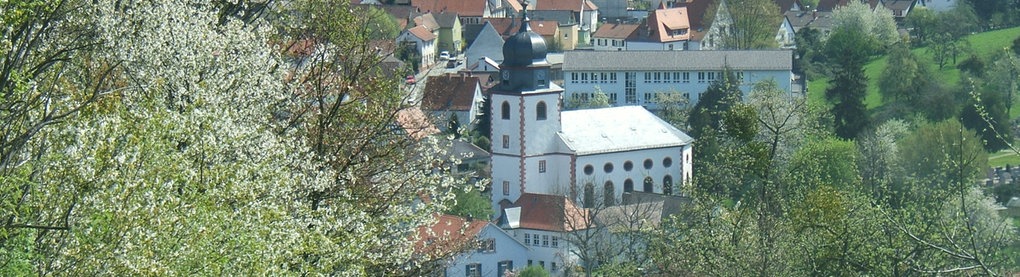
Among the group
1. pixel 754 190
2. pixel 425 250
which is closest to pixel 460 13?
pixel 754 190

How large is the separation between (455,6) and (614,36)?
10.5m

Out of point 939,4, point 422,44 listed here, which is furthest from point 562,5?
point 939,4

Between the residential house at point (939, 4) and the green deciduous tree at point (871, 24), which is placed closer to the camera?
the green deciduous tree at point (871, 24)

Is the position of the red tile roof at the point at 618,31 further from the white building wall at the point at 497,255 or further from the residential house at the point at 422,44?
the white building wall at the point at 497,255

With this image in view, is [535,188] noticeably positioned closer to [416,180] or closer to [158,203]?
[416,180]

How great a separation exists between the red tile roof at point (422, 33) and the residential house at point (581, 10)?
936 cm

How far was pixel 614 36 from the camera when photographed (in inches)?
3290

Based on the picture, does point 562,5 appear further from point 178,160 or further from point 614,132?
point 178,160

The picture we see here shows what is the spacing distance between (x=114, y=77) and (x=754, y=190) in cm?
1200

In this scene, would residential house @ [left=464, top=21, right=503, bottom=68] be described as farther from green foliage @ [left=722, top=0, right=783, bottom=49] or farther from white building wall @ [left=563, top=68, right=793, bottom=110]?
white building wall @ [left=563, top=68, right=793, bottom=110]

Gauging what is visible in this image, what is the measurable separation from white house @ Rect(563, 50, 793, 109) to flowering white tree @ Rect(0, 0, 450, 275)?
50.4 m

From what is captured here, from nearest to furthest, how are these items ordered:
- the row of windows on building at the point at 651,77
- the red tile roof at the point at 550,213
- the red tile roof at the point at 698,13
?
the red tile roof at the point at 550,213, the row of windows on building at the point at 651,77, the red tile roof at the point at 698,13

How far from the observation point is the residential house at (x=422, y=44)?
7875cm

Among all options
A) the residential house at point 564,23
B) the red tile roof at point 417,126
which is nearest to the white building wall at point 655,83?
the residential house at point 564,23
